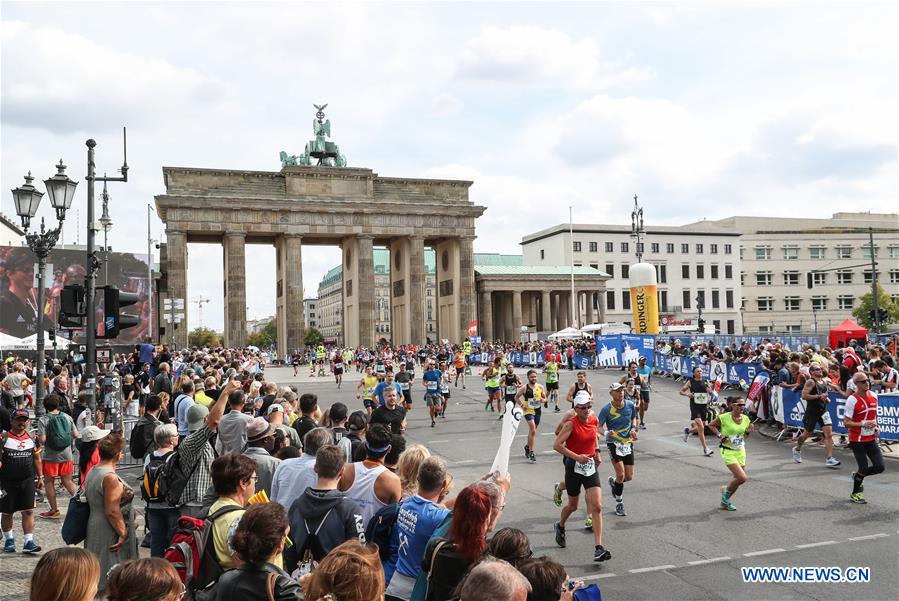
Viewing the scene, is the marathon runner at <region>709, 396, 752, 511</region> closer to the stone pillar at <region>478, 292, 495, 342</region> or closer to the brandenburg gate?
the brandenburg gate

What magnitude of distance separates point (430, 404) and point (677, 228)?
86.5 meters

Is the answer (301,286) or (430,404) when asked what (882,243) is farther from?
(430,404)

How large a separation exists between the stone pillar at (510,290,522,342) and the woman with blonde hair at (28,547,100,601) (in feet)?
258

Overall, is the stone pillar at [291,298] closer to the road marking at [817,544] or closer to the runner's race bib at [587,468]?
the runner's race bib at [587,468]

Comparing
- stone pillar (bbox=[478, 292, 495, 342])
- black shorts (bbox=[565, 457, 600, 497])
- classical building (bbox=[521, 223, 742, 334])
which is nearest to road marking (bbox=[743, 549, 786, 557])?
black shorts (bbox=[565, 457, 600, 497])

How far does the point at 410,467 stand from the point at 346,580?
2.49 meters

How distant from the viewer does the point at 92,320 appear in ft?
42.6

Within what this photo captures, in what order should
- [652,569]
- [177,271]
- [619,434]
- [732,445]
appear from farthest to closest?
[177,271], [732,445], [619,434], [652,569]

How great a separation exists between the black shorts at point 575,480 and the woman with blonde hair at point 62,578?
6.39 metres

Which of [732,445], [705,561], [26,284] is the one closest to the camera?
[705,561]

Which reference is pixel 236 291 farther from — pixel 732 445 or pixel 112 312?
pixel 732 445

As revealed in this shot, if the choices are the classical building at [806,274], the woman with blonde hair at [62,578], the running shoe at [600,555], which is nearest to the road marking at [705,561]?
the running shoe at [600,555]

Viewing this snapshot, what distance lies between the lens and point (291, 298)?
63.8 m

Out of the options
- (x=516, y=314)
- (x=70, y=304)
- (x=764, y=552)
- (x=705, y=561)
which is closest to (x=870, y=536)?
(x=764, y=552)
